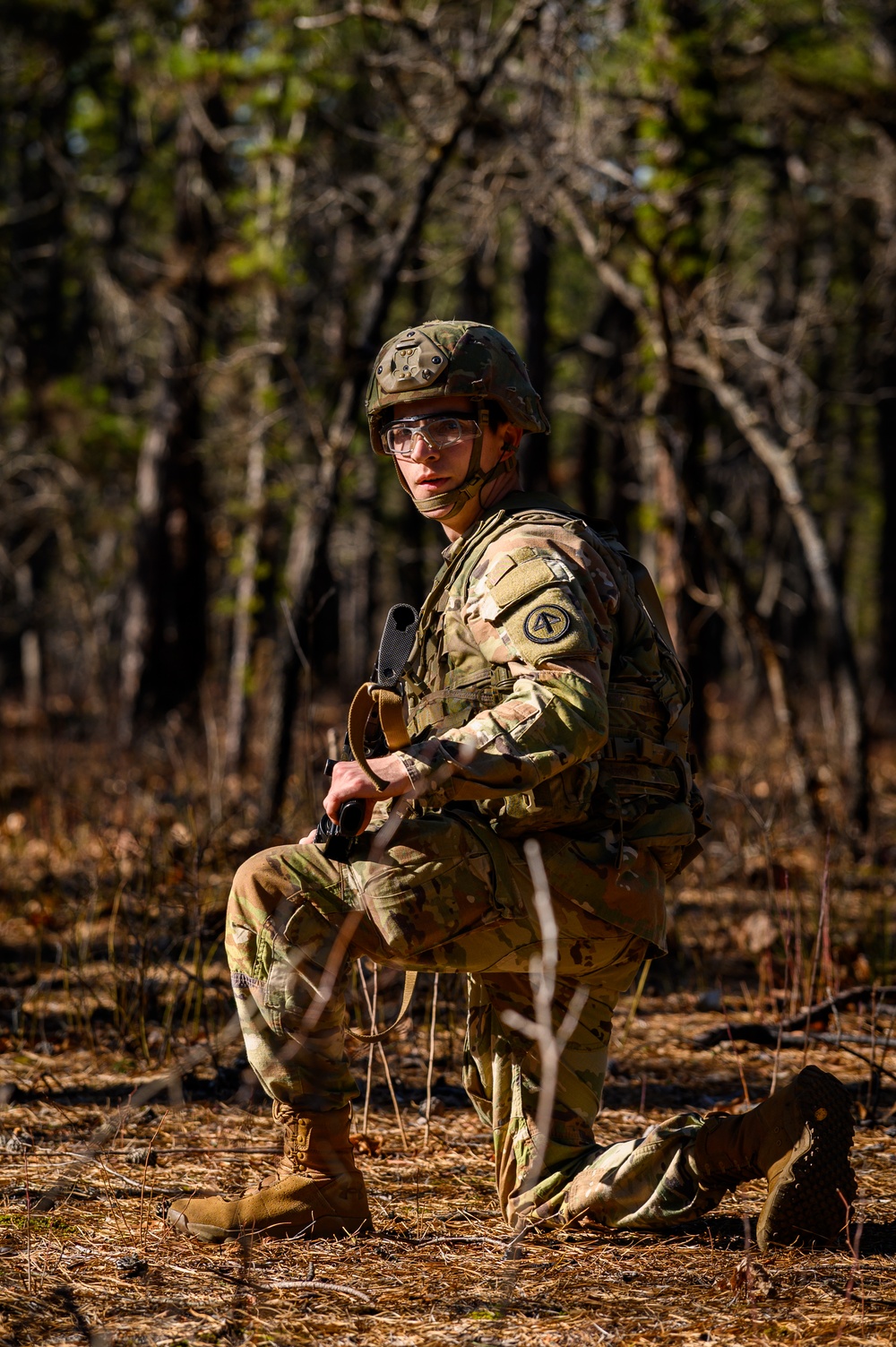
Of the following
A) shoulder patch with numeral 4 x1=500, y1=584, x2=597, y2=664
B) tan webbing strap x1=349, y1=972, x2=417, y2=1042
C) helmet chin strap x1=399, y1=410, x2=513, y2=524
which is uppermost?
helmet chin strap x1=399, y1=410, x2=513, y2=524

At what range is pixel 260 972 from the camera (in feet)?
8.73

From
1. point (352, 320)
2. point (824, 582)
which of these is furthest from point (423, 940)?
point (352, 320)

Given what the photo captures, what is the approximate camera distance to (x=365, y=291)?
17.8 meters

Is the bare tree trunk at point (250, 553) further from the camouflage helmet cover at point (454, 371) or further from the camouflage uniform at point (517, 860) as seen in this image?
the camouflage uniform at point (517, 860)

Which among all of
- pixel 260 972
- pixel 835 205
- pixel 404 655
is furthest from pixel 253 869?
pixel 835 205

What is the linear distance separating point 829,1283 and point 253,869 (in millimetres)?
1364

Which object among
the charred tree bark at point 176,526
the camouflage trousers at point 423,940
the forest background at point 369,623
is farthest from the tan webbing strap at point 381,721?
the charred tree bark at point 176,526

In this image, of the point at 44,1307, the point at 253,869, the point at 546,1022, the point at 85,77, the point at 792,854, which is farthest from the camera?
the point at 85,77

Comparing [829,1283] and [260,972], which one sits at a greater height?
[260,972]

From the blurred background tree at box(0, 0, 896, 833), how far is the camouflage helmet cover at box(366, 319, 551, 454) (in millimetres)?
1233

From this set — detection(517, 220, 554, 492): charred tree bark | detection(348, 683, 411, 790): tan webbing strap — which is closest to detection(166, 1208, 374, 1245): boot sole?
detection(348, 683, 411, 790): tan webbing strap

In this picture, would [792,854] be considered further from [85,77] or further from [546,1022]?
[85,77]

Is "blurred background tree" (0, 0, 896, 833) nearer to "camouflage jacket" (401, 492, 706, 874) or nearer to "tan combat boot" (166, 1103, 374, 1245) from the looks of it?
"camouflage jacket" (401, 492, 706, 874)

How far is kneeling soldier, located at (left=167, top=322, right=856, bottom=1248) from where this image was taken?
250 centimetres
